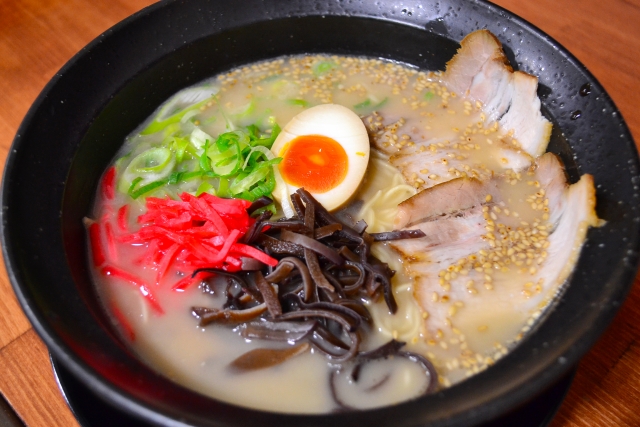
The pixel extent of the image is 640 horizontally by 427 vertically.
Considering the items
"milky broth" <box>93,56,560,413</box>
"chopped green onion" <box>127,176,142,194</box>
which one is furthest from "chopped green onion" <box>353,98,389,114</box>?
"chopped green onion" <box>127,176,142,194</box>

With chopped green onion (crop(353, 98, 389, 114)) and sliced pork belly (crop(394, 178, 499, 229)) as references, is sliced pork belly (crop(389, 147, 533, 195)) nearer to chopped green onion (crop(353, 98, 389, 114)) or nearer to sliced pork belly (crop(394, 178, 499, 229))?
sliced pork belly (crop(394, 178, 499, 229))

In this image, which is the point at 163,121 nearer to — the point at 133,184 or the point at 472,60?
the point at 133,184

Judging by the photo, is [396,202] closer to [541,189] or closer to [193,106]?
[541,189]

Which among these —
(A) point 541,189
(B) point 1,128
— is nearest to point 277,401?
(A) point 541,189

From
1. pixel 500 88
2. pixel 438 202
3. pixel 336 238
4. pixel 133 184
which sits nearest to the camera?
pixel 336 238

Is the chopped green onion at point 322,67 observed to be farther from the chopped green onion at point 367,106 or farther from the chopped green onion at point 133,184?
the chopped green onion at point 133,184

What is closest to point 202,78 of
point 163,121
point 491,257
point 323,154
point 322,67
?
point 163,121

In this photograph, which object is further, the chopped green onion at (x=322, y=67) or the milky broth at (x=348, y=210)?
the chopped green onion at (x=322, y=67)

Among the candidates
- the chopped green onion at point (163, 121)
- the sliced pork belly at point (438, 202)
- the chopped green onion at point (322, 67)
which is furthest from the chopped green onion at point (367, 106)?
the chopped green onion at point (163, 121)
